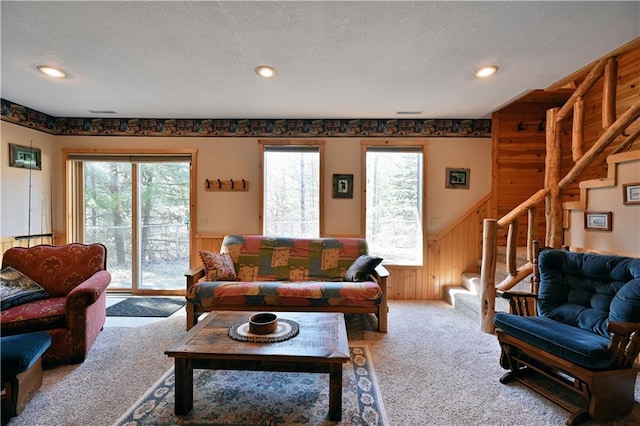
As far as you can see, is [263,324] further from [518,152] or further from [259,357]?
[518,152]

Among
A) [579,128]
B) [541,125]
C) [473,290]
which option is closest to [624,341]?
[473,290]

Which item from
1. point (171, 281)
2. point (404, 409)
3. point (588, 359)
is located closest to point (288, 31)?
point (404, 409)

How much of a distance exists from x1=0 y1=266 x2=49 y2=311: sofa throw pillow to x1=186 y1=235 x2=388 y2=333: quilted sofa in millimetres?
1209

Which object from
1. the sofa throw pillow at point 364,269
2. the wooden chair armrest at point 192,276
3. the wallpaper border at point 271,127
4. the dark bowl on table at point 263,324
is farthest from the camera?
the wallpaper border at point 271,127

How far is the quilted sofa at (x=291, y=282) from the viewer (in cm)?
273

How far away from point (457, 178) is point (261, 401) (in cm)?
357

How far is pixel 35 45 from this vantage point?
213 centimetres

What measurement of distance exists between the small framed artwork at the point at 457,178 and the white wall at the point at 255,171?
0.20ft

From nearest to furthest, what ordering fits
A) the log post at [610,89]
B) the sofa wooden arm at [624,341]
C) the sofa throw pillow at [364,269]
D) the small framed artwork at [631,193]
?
the sofa wooden arm at [624,341] → the small framed artwork at [631,193] → the log post at [610,89] → the sofa throw pillow at [364,269]

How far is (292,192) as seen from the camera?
13.2 ft

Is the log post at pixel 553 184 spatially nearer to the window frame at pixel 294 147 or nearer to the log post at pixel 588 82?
the log post at pixel 588 82

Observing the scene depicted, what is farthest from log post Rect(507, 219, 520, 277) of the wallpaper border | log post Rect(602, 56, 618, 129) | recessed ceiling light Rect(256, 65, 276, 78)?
recessed ceiling light Rect(256, 65, 276, 78)

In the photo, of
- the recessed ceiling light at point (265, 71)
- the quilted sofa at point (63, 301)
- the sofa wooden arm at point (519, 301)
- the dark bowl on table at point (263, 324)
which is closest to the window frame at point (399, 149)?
the sofa wooden arm at point (519, 301)

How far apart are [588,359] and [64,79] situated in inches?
184
